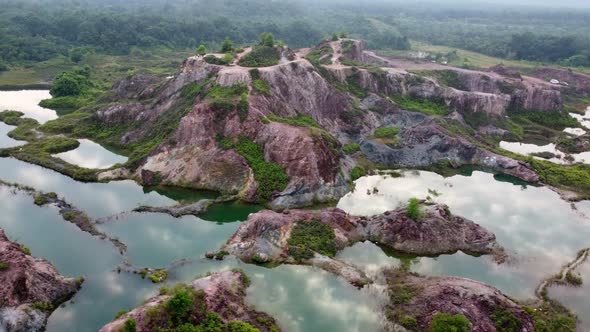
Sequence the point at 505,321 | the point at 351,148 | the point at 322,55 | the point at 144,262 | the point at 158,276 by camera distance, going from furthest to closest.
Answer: the point at 322,55 → the point at 351,148 → the point at 144,262 → the point at 158,276 → the point at 505,321

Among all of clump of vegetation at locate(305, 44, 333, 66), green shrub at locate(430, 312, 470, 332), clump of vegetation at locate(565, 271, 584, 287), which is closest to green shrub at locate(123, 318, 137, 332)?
green shrub at locate(430, 312, 470, 332)

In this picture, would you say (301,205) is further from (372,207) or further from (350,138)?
(350,138)

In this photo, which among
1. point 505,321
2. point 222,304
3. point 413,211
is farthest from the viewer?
point 413,211

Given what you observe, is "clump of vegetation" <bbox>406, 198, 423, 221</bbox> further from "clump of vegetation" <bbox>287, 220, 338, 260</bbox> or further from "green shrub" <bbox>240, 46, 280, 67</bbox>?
"green shrub" <bbox>240, 46, 280, 67</bbox>

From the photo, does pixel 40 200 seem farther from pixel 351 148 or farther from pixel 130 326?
pixel 351 148

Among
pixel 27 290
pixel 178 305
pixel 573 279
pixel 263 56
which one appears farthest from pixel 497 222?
pixel 263 56

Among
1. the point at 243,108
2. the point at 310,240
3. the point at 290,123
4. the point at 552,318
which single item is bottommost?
the point at 552,318

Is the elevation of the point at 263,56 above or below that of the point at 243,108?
above
